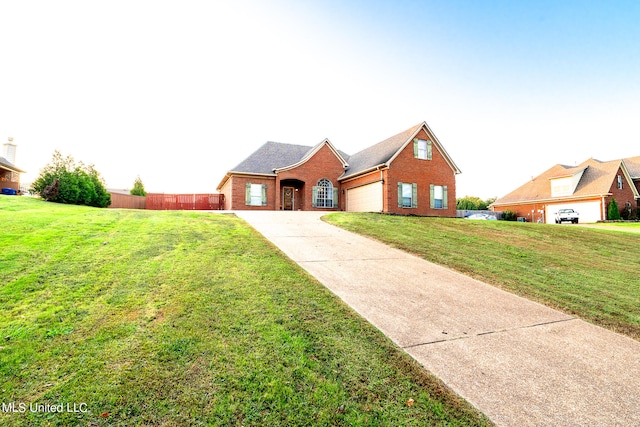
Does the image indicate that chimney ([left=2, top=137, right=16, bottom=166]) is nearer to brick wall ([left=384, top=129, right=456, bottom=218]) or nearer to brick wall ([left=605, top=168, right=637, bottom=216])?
brick wall ([left=384, top=129, right=456, bottom=218])

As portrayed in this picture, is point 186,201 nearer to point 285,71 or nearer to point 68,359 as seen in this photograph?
point 285,71

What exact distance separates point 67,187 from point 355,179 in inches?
770

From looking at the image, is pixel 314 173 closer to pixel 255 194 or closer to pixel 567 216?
pixel 255 194

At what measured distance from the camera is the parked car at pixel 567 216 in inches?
1120

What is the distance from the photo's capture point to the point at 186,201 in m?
26.7

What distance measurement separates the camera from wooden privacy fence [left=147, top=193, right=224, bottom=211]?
26.1m

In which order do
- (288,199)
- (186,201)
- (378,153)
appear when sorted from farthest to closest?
(186,201) → (288,199) → (378,153)

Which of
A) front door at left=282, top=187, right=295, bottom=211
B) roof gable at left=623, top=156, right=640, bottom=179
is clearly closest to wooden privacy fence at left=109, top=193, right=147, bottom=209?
front door at left=282, top=187, right=295, bottom=211

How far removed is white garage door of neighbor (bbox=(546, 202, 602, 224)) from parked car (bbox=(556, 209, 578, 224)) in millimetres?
1385

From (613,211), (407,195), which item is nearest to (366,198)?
(407,195)

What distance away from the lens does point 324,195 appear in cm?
2400

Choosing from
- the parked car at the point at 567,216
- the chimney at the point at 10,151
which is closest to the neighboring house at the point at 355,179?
the parked car at the point at 567,216

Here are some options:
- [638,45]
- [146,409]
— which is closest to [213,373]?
[146,409]

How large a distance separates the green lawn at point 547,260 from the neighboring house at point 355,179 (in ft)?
23.4
